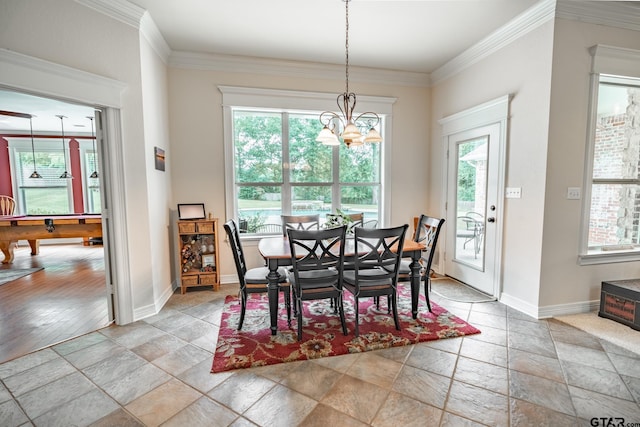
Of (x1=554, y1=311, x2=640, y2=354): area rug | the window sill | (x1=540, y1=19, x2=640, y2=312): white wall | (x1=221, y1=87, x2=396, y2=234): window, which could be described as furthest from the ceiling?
(x1=554, y1=311, x2=640, y2=354): area rug

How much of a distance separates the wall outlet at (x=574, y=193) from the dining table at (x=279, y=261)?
59.3 inches

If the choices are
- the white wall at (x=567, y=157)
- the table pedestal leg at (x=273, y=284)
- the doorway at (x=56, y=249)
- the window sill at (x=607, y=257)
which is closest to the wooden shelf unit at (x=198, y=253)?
the doorway at (x=56, y=249)

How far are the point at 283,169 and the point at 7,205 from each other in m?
6.19

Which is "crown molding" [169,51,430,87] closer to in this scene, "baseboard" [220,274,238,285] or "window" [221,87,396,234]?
"window" [221,87,396,234]

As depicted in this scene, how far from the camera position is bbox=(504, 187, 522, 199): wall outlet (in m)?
A: 3.10

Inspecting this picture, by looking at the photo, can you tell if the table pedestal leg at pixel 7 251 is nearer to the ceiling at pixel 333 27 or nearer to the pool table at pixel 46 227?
the pool table at pixel 46 227

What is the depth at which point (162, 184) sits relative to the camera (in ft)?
11.2

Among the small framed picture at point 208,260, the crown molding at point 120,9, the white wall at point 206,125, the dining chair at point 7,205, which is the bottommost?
the small framed picture at point 208,260

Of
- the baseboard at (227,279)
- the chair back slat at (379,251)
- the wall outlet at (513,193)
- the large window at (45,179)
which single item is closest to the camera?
the chair back slat at (379,251)

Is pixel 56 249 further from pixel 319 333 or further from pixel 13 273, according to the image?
pixel 319 333

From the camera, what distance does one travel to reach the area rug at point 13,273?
Answer: 412 centimetres

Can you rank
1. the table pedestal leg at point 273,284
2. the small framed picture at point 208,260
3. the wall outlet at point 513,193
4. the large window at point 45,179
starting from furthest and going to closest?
the large window at point 45,179 → the small framed picture at point 208,260 → the wall outlet at point 513,193 → the table pedestal leg at point 273,284

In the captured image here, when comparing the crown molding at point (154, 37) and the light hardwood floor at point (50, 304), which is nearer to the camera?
the light hardwood floor at point (50, 304)

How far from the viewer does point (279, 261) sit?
2531mm
